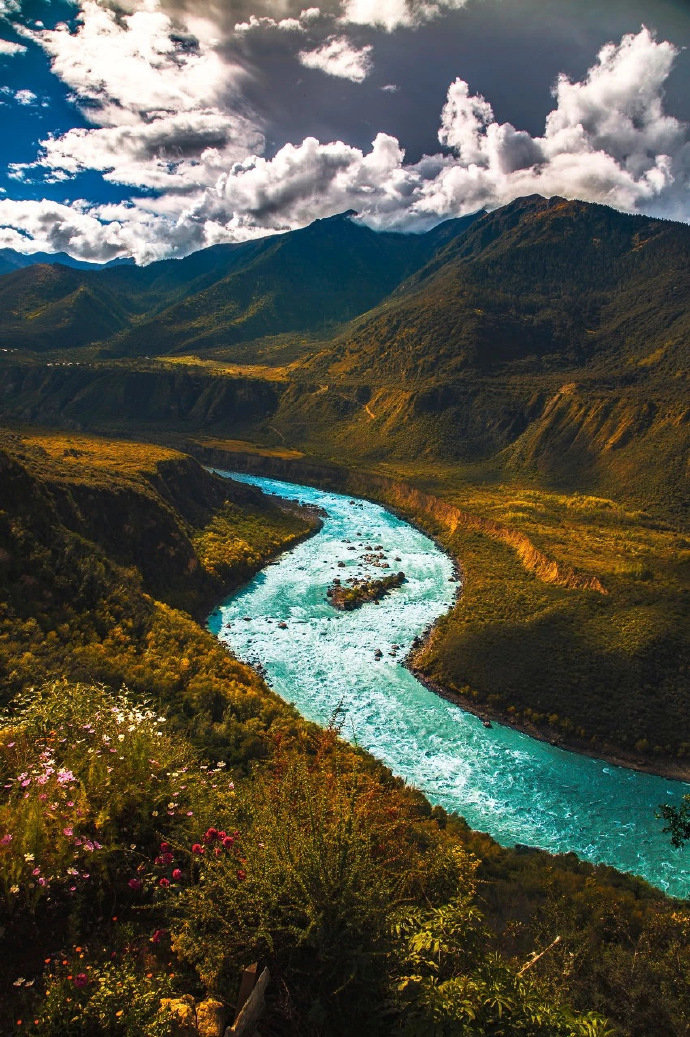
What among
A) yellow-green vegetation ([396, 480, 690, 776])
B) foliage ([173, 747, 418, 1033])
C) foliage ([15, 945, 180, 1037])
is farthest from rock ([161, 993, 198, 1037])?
yellow-green vegetation ([396, 480, 690, 776])

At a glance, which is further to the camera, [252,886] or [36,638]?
[36,638]

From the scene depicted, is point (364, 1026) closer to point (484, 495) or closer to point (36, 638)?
point (36, 638)

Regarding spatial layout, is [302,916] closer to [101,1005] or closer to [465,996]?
[465,996]

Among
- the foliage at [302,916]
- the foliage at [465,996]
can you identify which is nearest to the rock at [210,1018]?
the foliage at [302,916]

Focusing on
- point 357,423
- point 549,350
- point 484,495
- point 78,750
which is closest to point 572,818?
point 78,750

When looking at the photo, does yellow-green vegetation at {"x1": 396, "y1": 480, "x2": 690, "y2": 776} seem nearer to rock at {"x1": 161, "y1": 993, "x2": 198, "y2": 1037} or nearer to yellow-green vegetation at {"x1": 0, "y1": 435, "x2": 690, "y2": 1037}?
yellow-green vegetation at {"x1": 0, "y1": 435, "x2": 690, "y2": 1037}

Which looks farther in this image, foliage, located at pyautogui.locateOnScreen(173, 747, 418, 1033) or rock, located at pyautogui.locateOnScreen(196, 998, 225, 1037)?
foliage, located at pyautogui.locateOnScreen(173, 747, 418, 1033)

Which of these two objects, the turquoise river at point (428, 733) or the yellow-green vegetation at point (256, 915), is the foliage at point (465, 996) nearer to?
the yellow-green vegetation at point (256, 915)
